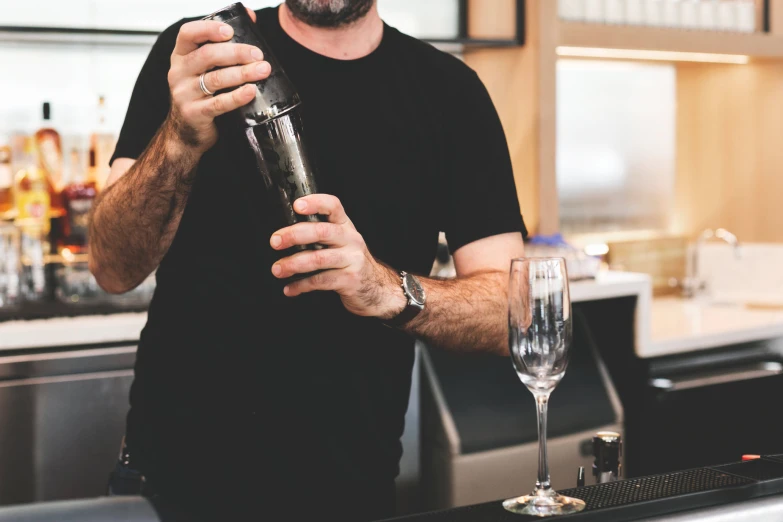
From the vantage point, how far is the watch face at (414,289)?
1.02 metres

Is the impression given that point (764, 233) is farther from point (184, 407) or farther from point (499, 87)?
→ point (184, 407)

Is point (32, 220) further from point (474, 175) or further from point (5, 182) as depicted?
point (474, 175)

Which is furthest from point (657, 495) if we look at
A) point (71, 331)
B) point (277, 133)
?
point (71, 331)

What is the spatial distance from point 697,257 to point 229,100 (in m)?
3.19

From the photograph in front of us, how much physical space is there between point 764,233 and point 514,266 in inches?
123

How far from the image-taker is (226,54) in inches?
32.1

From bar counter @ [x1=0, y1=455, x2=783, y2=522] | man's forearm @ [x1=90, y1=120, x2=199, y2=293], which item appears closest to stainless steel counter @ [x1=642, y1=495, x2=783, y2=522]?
bar counter @ [x1=0, y1=455, x2=783, y2=522]

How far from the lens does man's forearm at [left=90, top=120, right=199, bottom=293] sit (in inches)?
39.9

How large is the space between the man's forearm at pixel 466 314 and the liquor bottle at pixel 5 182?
1601mm

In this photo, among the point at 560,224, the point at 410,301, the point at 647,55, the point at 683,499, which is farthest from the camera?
the point at 560,224

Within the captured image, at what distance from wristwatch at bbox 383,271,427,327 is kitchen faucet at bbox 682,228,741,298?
275 centimetres

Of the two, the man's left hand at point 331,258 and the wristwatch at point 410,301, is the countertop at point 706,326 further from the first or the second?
the man's left hand at point 331,258

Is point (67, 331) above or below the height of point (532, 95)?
below

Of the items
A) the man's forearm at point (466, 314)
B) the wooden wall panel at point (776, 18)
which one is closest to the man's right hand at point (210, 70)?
the man's forearm at point (466, 314)
